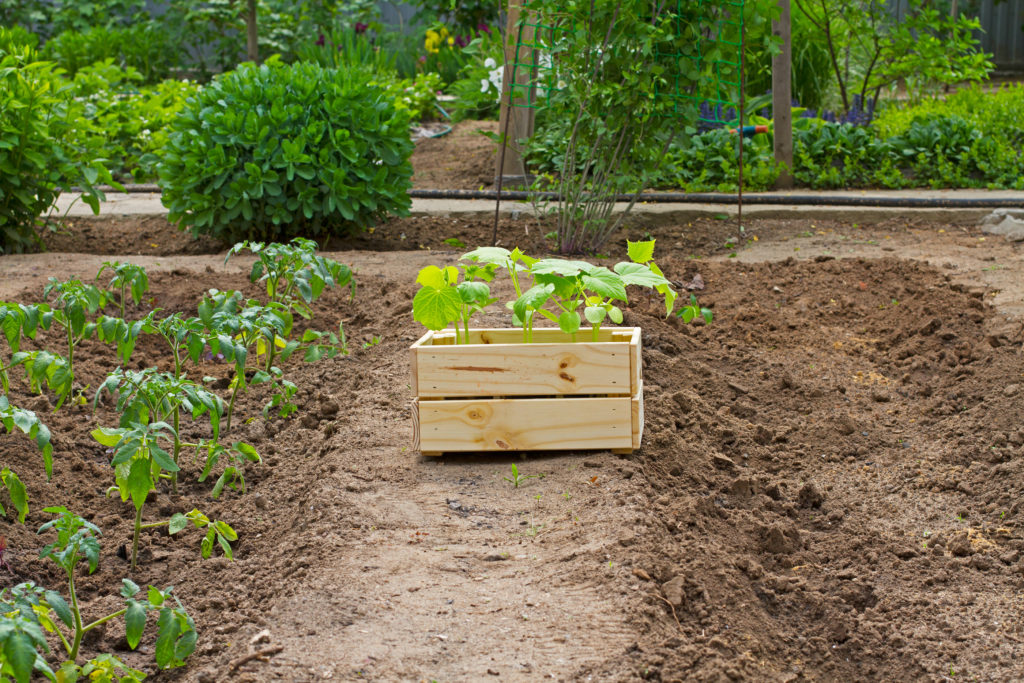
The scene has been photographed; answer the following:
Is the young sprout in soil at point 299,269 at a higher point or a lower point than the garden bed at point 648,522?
higher

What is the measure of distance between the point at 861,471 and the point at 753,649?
1.17 meters

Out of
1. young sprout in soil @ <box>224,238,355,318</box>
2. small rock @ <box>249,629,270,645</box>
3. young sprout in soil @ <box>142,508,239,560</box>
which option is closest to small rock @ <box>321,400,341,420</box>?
young sprout in soil @ <box>224,238,355,318</box>

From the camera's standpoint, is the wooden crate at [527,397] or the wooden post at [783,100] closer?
the wooden crate at [527,397]

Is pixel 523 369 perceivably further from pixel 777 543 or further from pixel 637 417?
pixel 777 543

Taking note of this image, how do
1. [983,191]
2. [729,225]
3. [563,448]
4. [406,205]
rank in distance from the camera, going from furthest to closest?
[983,191] < [729,225] < [406,205] < [563,448]

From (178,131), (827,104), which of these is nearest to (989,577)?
(178,131)

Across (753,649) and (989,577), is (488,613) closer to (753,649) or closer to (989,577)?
(753,649)

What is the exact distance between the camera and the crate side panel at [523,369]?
2822mm

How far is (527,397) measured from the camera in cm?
289

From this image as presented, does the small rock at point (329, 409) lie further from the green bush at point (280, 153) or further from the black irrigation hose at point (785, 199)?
the black irrigation hose at point (785, 199)

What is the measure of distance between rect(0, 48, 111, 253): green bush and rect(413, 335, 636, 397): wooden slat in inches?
121

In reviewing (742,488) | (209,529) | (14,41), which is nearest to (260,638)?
(209,529)

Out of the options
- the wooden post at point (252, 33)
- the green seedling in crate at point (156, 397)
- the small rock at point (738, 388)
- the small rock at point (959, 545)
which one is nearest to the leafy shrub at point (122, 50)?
the wooden post at point (252, 33)

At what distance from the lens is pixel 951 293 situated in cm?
449
